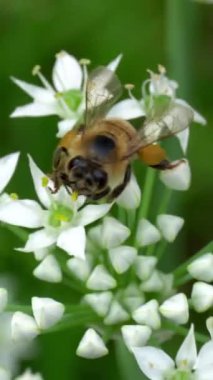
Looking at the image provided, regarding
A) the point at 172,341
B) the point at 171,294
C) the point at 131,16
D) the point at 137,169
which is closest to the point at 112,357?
the point at 172,341

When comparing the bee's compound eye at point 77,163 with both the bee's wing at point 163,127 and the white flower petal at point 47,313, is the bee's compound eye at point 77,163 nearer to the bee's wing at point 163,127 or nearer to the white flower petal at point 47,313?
the bee's wing at point 163,127

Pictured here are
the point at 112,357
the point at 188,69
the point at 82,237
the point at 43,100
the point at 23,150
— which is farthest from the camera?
the point at 23,150

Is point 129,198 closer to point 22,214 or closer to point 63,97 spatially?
point 22,214

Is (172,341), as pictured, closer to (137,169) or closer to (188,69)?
(137,169)

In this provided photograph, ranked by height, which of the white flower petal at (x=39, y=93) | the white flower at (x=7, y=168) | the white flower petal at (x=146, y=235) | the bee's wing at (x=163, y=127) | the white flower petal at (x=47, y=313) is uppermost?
the white flower petal at (x=39, y=93)

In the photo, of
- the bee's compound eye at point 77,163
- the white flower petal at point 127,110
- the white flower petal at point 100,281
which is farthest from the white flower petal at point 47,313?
the white flower petal at point 127,110
